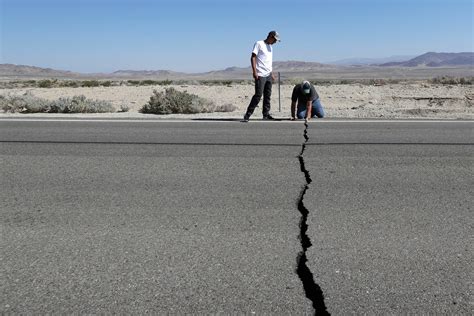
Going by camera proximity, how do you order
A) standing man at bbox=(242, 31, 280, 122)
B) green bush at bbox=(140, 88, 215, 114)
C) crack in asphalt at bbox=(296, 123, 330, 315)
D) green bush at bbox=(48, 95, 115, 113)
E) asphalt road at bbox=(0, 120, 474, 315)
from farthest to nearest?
1. green bush at bbox=(48, 95, 115, 113)
2. green bush at bbox=(140, 88, 215, 114)
3. standing man at bbox=(242, 31, 280, 122)
4. asphalt road at bbox=(0, 120, 474, 315)
5. crack in asphalt at bbox=(296, 123, 330, 315)

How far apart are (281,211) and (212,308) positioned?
1.89m

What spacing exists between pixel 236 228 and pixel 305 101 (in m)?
7.78

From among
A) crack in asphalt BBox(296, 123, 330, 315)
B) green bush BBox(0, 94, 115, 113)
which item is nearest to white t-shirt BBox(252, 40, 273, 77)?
green bush BBox(0, 94, 115, 113)

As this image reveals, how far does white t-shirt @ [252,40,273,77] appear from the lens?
36.6ft

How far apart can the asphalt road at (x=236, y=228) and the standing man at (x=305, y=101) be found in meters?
3.47

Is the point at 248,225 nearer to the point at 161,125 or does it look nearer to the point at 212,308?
A: the point at 212,308

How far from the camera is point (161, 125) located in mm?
11008

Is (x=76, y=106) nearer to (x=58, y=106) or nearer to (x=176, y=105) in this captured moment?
(x=58, y=106)

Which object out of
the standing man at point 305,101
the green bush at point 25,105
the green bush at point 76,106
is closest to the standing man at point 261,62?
the standing man at point 305,101

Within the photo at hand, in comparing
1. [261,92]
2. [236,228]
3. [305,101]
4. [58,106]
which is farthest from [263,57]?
[236,228]

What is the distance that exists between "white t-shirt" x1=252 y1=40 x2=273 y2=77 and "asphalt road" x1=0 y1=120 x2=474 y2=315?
11.2 feet

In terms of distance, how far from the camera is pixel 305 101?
11.9 metres

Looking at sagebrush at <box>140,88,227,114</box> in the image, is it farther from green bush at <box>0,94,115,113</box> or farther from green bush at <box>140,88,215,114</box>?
green bush at <box>0,94,115,113</box>

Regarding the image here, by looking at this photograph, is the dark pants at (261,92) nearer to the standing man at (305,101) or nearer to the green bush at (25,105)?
the standing man at (305,101)
